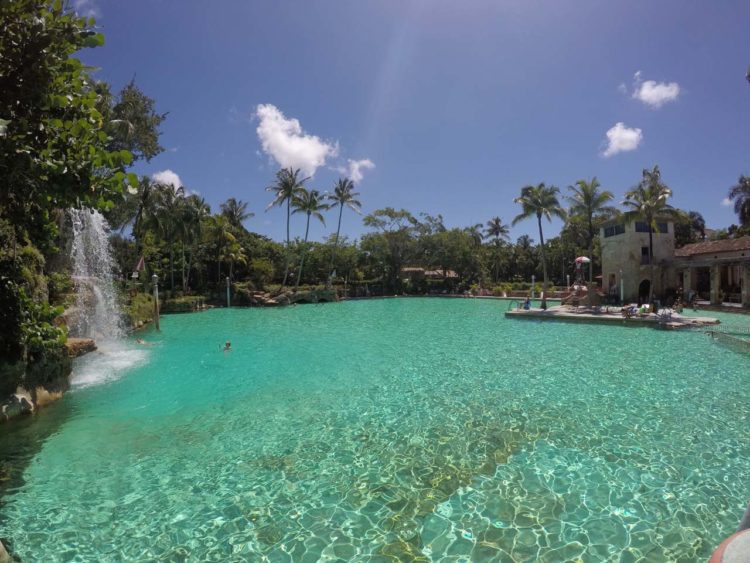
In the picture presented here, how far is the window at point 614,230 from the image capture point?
32.4 meters

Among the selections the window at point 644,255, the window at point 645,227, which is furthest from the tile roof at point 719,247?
the window at point 644,255

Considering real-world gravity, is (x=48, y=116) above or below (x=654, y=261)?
below

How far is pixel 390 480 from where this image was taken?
596cm

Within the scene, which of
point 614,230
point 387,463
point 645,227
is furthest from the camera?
point 614,230

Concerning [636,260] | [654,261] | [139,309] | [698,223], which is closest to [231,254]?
[139,309]

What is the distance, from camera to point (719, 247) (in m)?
29.8

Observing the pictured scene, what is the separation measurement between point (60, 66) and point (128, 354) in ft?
43.8

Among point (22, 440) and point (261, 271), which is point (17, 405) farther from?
point (261, 271)

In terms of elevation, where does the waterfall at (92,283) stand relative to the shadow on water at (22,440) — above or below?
above

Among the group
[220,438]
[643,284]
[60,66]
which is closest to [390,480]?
[220,438]

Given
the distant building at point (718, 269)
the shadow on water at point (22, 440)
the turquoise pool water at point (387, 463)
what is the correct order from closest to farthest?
the turquoise pool water at point (387, 463), the shadow on water at point (22, 440), the distant building at point (718, 269)

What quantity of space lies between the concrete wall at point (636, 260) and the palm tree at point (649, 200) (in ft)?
4.47

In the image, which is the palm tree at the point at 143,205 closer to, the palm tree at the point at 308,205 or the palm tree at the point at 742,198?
the palm tree at the point at 308,205

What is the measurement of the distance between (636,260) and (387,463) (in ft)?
106
